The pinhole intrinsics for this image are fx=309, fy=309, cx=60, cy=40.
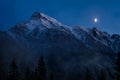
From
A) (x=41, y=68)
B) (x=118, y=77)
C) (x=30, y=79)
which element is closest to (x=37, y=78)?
(x=41, y=68)

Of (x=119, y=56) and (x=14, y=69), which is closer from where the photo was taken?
(x=119, y=56)

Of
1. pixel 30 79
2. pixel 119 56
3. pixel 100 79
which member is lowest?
pixel 119 56

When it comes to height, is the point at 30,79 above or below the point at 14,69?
above

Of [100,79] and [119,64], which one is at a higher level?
[100,79]

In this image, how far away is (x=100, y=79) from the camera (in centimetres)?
9812

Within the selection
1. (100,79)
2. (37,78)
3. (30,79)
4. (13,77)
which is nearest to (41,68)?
(37,78)

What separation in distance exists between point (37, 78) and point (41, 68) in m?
4.68

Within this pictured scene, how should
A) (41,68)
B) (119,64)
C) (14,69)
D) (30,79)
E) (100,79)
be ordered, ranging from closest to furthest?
(119,64), (14,69), (41,68), (100,79), (30,79)

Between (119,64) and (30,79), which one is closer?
(119,64)

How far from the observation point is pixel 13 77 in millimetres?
71750

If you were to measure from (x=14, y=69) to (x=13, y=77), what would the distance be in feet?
7.08

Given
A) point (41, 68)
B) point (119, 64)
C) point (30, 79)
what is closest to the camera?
point (119, 64)

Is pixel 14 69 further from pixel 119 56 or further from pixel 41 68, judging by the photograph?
pixel 119 56

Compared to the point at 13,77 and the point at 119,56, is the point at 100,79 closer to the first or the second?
the point at 13,77
